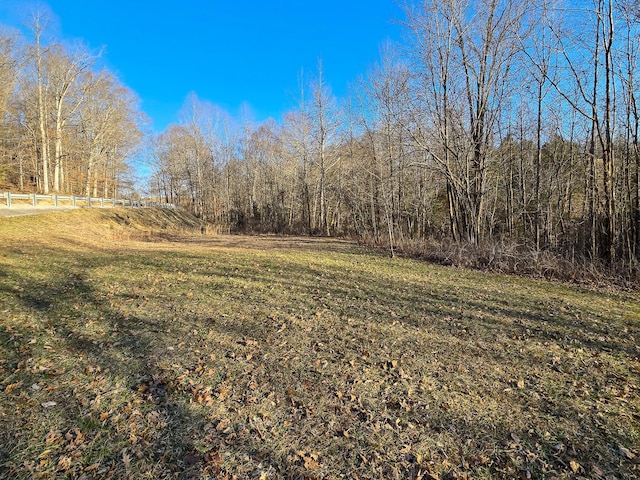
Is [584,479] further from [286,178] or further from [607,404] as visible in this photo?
[286,178]

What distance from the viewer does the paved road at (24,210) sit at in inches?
595

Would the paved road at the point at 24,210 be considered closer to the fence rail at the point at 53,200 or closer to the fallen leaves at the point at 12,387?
the fence rail at the point at 53,200

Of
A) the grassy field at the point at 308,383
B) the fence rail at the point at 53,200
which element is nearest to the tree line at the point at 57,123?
the fence rail at the point at 53,200

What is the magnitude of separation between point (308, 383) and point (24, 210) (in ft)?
65.5

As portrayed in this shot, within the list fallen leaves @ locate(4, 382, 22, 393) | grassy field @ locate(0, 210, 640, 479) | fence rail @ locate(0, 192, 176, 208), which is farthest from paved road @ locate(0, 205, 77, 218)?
fallen leaves @ locate(4, 382, 22, 393)

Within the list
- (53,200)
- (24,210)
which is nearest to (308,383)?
(24,210)

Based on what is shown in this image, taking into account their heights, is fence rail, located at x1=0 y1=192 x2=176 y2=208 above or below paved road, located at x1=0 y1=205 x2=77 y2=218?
above

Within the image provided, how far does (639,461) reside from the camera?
254 centimetres

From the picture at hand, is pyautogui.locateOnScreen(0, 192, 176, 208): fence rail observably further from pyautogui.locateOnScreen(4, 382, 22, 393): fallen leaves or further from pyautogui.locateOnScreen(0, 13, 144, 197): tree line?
pyautogui.locateOnScreen(4, 382, 22, 393): fallen leaves

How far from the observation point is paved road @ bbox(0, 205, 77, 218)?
49.6 feet

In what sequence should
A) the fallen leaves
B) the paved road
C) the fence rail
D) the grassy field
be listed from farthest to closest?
the fence rail, the paved road, the fallen leaves, the grassy field

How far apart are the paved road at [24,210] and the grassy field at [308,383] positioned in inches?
441

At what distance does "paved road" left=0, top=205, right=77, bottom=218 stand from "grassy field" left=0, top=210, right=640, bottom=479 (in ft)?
36.8

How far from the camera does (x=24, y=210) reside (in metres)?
16.6
